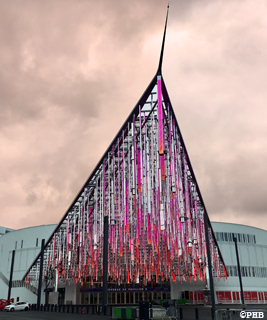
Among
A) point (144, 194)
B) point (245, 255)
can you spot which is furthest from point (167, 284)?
point (144, 194)

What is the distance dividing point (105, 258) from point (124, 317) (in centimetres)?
407

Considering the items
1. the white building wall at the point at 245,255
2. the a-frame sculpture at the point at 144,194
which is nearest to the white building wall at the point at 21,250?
the a-frame sculpture at the point at 144,194

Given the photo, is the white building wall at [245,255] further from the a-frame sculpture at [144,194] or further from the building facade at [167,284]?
the a-frame sculpture at [144,194]

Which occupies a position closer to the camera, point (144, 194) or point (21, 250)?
point (144, 194)

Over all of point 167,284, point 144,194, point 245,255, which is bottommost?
point 167,284

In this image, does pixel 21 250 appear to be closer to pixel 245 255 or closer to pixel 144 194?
pixel 144 194

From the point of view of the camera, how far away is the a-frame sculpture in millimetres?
23281

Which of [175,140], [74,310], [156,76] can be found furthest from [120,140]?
[74,310]

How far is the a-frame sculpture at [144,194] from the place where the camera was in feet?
76.4

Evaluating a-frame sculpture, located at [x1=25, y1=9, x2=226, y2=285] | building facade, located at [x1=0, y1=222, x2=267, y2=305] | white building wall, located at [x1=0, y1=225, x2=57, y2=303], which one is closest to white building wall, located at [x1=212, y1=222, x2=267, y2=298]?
building facade, located at [x1=0, y1=222, x2=267, y2=305]

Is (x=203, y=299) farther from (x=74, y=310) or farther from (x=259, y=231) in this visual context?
(x=74, y=310)

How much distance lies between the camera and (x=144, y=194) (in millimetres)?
31172

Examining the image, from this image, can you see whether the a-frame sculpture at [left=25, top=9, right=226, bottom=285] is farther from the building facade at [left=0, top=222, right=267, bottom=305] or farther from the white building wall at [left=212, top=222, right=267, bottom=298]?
the white building wall at [left=212, top=222, right=267, bottom=298]

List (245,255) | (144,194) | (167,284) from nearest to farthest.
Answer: (144,194) → (167,284) → (245,255)
